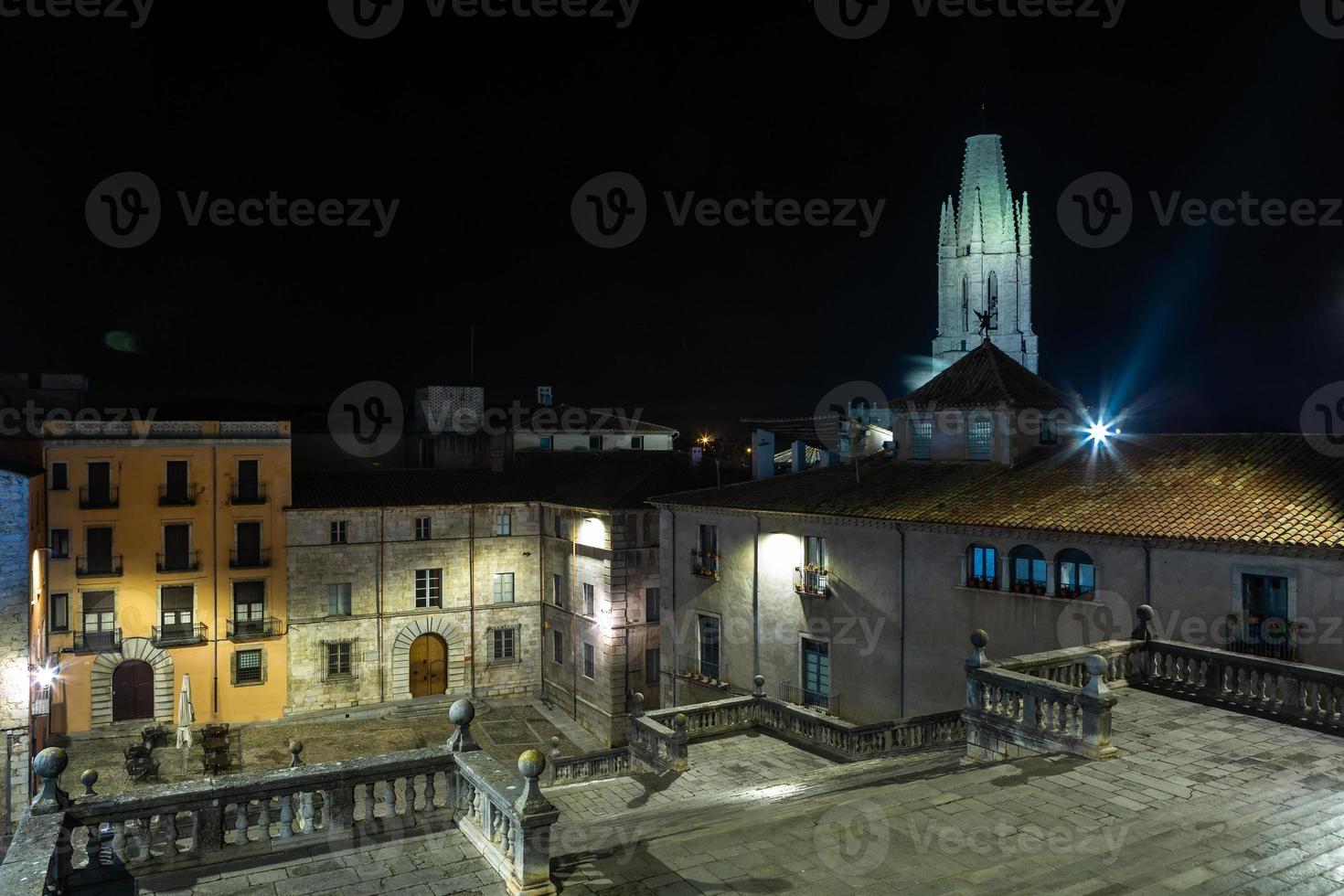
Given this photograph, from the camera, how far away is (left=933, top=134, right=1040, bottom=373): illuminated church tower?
80312 millimetres

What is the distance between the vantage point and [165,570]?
3769cm

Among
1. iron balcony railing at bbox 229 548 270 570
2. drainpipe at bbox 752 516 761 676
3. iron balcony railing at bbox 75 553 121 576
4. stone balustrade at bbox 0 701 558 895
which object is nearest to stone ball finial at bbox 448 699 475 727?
stone balustrade at bbox 0 701 558 895

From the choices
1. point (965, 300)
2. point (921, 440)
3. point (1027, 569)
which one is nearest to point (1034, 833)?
point (1027, 569)

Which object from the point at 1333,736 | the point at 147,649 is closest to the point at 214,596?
the point at 147,649

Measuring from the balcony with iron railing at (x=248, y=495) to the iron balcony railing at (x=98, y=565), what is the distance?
4919 millimetres

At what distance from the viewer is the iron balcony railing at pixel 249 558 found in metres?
38.8

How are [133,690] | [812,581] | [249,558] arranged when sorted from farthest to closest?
[249,558]
[133,690]
[812,581]

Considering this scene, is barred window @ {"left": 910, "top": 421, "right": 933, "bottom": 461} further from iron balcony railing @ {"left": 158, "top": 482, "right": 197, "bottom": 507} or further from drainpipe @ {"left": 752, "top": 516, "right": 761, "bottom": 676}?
iron balcony railing @ {"left": 158, "top": 482, "right": 197, "bottom": 507}

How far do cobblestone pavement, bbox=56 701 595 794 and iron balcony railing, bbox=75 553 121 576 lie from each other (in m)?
6.48

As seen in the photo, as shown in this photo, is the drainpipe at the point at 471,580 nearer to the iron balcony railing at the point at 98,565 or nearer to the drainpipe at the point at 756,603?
the iron balcony railing at the point at 98,565

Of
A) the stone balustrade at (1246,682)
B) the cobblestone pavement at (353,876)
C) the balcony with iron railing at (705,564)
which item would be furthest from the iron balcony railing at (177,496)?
the stone balustrade at (1246,682)

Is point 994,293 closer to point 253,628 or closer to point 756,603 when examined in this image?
point 756,603

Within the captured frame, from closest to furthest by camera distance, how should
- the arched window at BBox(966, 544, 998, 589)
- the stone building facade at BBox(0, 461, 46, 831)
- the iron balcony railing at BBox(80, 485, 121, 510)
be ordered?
the arched window at BBox(966, 544, 998, 589)
the stone building facade at BBox(0, 461, 46, 831)
the iron balcony railing at BBox(80, 485, 121, 510)

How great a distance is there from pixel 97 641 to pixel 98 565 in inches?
123
